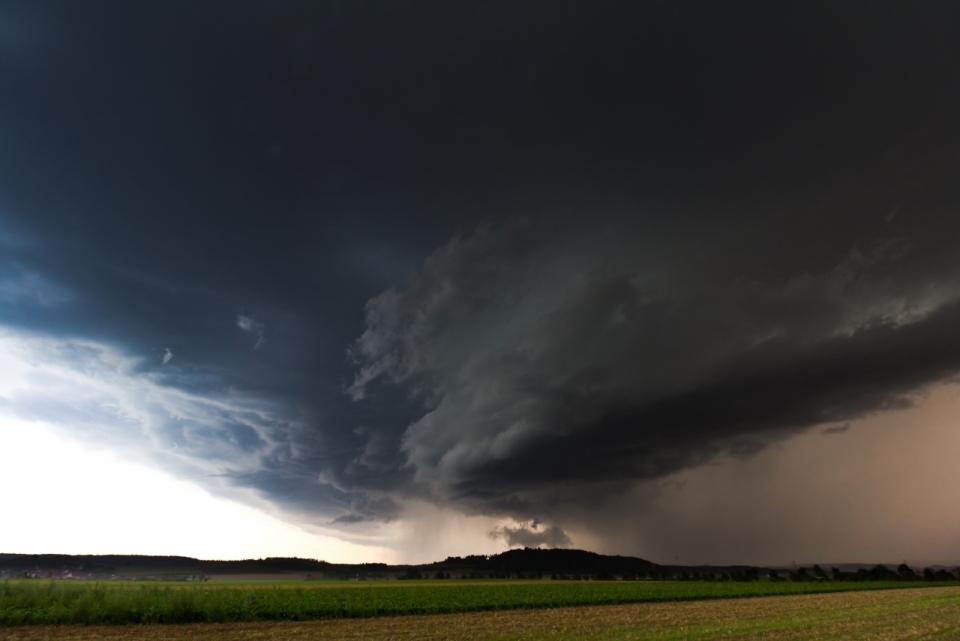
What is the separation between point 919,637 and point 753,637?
9786mm

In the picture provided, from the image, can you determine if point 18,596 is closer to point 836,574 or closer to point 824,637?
point 824,637

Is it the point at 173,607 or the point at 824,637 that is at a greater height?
the point at 173,607

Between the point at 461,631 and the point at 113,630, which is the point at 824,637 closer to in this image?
the point at 461,631

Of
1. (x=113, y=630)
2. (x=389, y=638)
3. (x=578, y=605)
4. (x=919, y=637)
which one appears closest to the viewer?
(x=919, y=637)

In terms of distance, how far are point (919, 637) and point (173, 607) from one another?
5339cm

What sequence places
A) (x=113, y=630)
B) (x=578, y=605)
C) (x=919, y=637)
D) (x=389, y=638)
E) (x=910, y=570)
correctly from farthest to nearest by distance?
(x=910, y=570)
(x=578, y=605)
(x=113, y=630)
(x=389, y=638)
(x=919, y=637)

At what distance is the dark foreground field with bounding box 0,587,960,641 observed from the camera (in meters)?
32.2

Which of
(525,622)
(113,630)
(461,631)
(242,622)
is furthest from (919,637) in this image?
(113,630)

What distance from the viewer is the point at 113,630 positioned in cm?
3519

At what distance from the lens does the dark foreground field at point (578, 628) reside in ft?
106

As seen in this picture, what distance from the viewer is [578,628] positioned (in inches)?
1436

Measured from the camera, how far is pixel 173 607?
40.9 m

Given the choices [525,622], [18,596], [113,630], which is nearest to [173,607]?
[113,630]

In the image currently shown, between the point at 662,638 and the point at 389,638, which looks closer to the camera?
the point at 662,638
